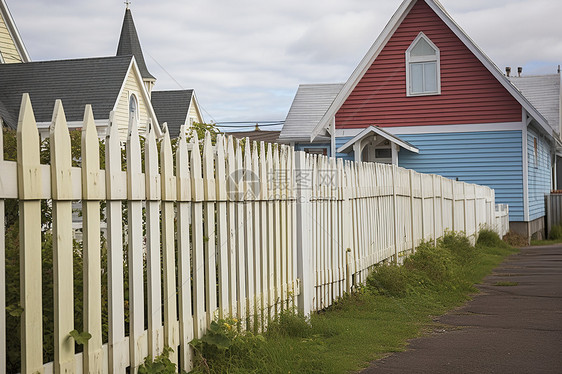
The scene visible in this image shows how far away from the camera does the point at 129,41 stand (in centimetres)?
4075

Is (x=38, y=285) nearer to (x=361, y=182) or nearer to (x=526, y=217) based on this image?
(x=361, y=182)

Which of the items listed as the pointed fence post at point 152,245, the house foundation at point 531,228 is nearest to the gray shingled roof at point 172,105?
the house foundation at point 531,228

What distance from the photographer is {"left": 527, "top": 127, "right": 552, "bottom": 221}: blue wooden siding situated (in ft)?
76.4

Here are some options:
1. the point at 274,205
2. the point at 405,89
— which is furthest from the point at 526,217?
the point at 274,205

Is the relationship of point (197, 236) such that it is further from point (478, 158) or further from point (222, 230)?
point (478, 158)

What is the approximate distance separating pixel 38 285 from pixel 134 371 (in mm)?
1030

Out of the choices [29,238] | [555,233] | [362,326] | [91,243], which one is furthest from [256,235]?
[555,233]

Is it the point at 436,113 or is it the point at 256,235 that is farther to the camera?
the point at 436,113

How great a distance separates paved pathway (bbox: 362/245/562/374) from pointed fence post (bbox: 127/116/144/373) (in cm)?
215

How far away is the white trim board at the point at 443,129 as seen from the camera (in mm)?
21719

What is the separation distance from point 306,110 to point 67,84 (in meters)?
9.11

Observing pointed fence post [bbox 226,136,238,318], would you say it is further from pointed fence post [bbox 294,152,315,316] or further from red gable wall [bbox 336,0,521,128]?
red gable wall [bbox 336,0,521,128]

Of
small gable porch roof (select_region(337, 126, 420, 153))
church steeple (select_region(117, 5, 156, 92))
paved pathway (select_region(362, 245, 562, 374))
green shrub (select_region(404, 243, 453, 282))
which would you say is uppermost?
church steeple (select_region(117, 5, 156, 92))

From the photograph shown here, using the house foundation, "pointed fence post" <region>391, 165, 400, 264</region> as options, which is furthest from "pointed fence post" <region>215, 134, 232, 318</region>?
the house foundation
